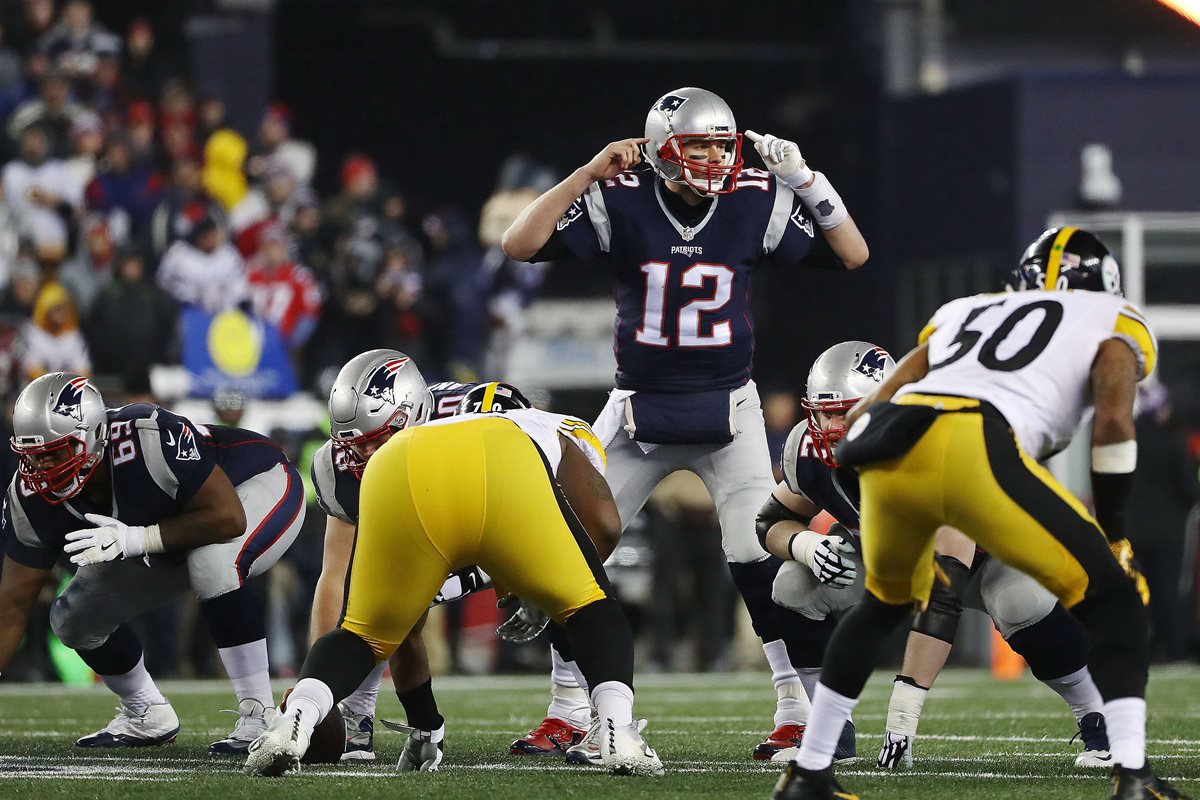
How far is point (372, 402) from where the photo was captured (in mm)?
5258

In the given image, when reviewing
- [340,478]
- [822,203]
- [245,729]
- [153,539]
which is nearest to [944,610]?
[822,203]

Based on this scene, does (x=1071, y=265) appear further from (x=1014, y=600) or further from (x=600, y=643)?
(x=600, y=643)

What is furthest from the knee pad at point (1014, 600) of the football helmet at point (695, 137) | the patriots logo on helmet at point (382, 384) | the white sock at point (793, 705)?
the patriots logo on helmet at point (382, 384)

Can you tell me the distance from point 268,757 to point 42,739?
6.67ft

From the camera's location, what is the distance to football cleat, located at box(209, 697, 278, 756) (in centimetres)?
565

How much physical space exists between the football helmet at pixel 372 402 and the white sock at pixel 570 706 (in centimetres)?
102

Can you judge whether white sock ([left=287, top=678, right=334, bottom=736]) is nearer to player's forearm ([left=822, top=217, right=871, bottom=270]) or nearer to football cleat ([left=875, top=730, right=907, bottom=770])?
football cleat ([left=875, top=730, right=907, bottom=770])

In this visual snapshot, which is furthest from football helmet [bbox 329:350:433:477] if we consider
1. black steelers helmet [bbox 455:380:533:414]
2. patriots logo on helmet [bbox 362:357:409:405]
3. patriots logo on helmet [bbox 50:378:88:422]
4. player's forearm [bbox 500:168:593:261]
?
patriots logo on helmet [bbox 50:378:88:422]

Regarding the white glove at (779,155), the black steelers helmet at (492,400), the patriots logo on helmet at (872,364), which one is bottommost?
the black steelers helmet at (492,400)

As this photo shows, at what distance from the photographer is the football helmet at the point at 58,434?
17.9 ft

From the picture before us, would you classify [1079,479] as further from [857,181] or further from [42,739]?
[42,739]

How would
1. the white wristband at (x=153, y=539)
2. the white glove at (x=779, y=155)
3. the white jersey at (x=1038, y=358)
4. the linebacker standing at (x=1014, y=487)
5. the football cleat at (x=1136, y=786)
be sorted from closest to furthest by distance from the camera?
the football cleat at (x=1136, y=786)
the linebacker standing at (x=1014, y=487)
the white jersey at (x=1038, y=358)
the white wristband at (x=153, y=539)
the white glove at (x=779, y=155)

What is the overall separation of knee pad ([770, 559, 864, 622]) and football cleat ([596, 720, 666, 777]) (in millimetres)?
942

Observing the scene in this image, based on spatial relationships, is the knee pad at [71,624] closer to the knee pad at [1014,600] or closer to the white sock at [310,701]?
the white sock at [310,701]
